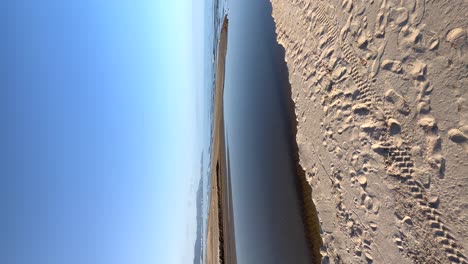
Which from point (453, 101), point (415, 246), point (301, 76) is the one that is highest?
point (301, 76)

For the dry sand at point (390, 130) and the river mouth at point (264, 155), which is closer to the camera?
the dry sand at point (390, 130)

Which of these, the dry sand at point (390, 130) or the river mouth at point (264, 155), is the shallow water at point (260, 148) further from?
the dry sand at point (390, 130)

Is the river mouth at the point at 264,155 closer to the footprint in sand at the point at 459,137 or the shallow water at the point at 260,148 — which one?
the shallow water at the point at 260,148

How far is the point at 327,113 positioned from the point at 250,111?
2.23ft

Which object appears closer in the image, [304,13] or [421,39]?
[421,39]

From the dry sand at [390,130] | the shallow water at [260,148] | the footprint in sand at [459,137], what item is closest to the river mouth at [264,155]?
the shallow water at [260,148]

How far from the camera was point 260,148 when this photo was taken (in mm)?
1461

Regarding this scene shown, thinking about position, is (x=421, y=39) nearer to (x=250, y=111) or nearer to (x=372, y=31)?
(x=372, y=31)

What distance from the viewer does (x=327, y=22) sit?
949mm

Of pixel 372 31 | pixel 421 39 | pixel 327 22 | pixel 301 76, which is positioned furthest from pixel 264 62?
pixel 421 39

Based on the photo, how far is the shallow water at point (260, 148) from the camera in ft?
3.98

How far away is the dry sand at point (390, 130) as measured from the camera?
621 mm

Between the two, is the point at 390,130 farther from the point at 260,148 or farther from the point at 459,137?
the point at 260,148

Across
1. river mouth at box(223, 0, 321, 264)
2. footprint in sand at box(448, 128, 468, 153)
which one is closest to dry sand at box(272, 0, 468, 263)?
footprint in sand at box(448, 128, 468, 153)
